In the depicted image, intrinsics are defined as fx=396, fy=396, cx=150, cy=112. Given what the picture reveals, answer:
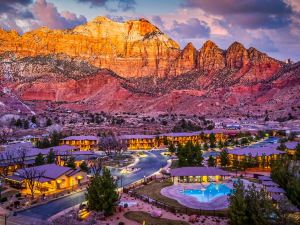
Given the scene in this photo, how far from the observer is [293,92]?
171500 millimetres

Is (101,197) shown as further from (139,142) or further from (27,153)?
(139,142)

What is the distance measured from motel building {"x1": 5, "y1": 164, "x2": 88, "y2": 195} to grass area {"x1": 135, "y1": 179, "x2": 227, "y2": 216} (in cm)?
1030

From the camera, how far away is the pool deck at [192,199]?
46969 mm

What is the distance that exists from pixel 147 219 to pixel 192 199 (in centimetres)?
988

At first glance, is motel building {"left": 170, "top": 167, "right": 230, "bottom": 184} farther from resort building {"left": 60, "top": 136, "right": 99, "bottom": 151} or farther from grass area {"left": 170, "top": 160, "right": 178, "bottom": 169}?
resort building {"left": 60, "top": 136, "right": 99, "bottom": 151}

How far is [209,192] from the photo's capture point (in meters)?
53.7

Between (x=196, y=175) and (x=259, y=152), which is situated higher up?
(x=259, y=152)

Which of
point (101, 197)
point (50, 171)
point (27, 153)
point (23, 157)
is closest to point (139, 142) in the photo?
point (27, 153)

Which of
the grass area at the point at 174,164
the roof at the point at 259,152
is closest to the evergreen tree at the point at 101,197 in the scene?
the grass area at the point at 174,164

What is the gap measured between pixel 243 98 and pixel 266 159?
12566 centimetres

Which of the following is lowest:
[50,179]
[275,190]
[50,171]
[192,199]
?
[192,199]

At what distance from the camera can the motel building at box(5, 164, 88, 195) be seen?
184 feet

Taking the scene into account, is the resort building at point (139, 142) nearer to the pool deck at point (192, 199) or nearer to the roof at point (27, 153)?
the roof at point (27, 153)

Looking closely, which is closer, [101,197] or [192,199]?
[101,197]
